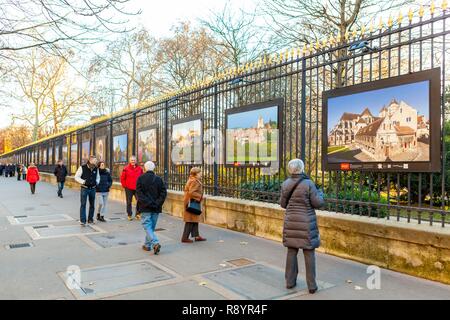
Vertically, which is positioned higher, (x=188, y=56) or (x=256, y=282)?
(x=188, y=56)

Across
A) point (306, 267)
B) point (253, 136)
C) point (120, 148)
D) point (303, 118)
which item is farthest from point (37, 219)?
point (306, 267)

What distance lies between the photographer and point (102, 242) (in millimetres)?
7453

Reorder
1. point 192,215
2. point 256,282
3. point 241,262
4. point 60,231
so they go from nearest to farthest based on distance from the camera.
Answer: point 256,282 < point 241,262 < point 192,215 < point 60,231

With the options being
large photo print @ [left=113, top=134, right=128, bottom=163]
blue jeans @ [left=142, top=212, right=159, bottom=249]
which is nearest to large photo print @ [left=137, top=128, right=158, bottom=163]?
large photo print @ [left=113, top=134, right=128, bottom=163]

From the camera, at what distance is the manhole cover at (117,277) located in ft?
15.1

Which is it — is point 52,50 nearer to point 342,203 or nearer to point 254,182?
point 254,182

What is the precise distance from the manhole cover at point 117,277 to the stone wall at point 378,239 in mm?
2631

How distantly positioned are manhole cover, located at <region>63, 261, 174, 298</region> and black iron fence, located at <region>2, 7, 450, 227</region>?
3.03 m

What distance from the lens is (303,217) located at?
14.9ft

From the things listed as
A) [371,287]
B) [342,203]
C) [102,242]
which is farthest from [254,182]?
[371,287]

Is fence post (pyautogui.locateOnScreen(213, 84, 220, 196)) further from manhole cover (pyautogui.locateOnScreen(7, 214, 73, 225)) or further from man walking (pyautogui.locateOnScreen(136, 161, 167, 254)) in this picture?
manhole cover (pyautogui.locateOnScreen(7, 214, 73, 225))

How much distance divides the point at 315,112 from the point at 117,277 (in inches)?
202

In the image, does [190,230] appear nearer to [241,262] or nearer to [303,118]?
[241,262]

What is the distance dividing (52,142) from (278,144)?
27.9 metres
